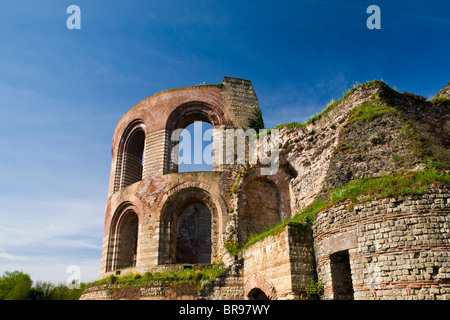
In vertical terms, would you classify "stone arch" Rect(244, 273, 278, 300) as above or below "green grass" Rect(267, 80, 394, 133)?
below

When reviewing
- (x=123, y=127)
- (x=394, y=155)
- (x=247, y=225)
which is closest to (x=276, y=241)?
(x=394, y=155)

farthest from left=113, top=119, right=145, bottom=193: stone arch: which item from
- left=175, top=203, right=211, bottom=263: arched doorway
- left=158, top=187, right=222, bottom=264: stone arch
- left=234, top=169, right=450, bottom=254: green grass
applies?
left=234, top=169, right=450, bottom=254: green grass

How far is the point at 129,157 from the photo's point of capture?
1961 cm

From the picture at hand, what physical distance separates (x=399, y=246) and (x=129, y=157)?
1502 centimetres

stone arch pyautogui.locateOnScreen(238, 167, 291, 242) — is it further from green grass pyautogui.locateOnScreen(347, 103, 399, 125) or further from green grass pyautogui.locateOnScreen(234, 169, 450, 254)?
green grass pyautogui.locateOnScreen(234, 169, 450, 254)

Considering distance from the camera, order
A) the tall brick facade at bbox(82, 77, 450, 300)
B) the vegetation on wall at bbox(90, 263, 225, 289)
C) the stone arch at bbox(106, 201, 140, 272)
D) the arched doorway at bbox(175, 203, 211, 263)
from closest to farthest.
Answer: the tall brick facade at bbox(82, 77, 450, 300) → the vegetation on wall at bbox(90, 263, 225, 289) → the stone arch at bbox(106, 201, 140, 272) → the arched doorway at bbox(175, 203, 211, 263)

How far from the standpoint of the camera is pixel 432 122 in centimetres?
1206

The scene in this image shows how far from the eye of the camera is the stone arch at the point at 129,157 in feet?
62.4

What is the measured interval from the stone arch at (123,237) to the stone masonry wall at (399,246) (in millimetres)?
11617

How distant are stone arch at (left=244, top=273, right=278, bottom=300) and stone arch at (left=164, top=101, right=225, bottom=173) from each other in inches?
A: 296

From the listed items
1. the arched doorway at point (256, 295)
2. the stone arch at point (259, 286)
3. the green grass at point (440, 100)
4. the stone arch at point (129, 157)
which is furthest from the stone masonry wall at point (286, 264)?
the stone arch at point (129, 157)

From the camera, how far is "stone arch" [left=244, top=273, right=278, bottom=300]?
9.77 metres

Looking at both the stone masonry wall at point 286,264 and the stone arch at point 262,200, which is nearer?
the stone masonry wall at point 286,264

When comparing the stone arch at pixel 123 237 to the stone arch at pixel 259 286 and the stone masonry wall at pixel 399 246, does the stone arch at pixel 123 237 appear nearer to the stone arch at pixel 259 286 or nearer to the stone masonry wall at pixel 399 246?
the stone arch at pixel 259 286
